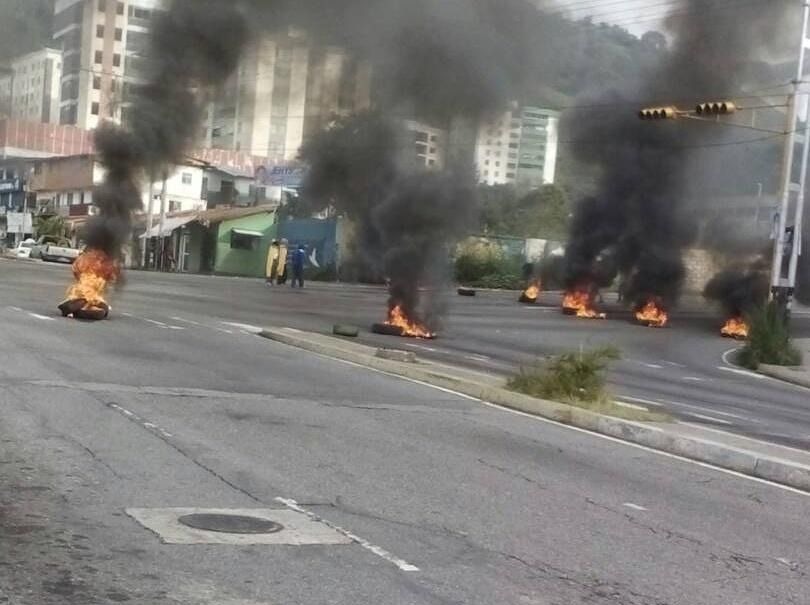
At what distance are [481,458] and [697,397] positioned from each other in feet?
28.6

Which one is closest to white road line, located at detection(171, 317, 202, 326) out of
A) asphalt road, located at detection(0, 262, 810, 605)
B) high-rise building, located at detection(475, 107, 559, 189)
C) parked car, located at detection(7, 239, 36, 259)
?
high-rise building, located at detection(475, 107, 559, 189)

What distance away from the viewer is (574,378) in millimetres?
12070

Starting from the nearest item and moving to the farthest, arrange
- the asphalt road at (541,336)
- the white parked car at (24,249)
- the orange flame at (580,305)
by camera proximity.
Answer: the asphalt road at (541,336)
the orange flame at (580,305)
the white parked car at (24,249)

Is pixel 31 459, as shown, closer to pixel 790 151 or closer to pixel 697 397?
pixel 697 397

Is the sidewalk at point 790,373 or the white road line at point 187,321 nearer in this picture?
the white road line at point 187,321

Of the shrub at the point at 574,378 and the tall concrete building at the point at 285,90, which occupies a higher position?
the tall concrete building at the point at 285,90

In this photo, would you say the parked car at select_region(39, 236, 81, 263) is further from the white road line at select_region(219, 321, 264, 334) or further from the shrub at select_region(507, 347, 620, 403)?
the shrub at select_region(507, 347, 620, 403)

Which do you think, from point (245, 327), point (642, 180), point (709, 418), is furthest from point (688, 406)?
point (642, 180)

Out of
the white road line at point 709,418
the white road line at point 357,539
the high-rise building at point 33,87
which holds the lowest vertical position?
A: the white road line at point 709,418

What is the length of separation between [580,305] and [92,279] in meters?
19.9

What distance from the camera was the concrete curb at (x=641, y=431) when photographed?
29.8 feet

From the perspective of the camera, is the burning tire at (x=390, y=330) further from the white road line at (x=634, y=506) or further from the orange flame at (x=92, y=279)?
the white road line at (x=634, y=506)

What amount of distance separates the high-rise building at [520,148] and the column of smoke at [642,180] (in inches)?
58.9

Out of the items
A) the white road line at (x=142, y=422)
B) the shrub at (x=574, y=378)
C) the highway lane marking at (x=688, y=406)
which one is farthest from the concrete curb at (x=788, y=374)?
the white road line at (x=142, y=422)
